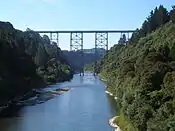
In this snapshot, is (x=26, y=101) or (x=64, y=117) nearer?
(x=64, y=117)

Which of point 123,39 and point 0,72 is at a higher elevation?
point 123,39

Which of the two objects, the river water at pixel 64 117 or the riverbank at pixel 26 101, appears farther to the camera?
the riverbank at pixel 26 101

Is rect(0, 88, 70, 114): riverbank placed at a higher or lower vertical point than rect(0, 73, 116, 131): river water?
higher

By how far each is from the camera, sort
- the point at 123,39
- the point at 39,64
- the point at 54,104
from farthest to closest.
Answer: the point at 123,39 < the point at 39,64 < the point at 54,104

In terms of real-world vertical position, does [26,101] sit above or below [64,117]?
above

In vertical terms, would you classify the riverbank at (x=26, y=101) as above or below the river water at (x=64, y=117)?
above

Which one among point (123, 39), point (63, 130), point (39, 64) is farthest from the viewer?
point (123, 39)

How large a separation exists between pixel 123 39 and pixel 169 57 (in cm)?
8937

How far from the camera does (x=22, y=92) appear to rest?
183ft

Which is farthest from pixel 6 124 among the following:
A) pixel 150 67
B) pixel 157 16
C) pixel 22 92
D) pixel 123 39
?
pixel 123 39

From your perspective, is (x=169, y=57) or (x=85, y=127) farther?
(x=169, y=57)

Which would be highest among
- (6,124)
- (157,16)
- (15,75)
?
(157,16)

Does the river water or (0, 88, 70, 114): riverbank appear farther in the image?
(0, 88, 70, 114): riverbank

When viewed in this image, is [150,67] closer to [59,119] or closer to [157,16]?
[59,119]
